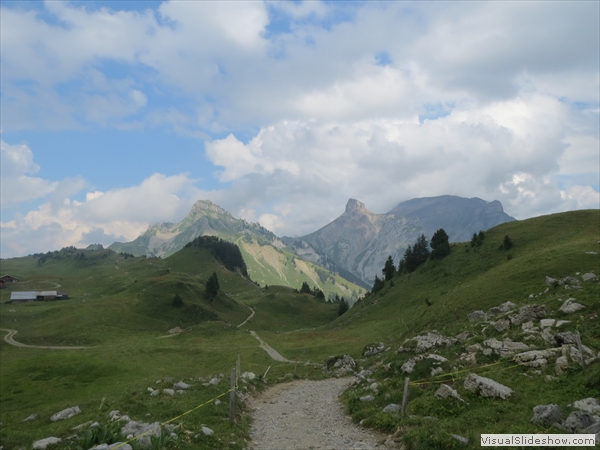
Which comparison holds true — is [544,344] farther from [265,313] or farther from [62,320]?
[265,313]

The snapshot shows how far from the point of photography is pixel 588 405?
1334 centimetres

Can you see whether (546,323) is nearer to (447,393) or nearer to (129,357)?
(447,393)

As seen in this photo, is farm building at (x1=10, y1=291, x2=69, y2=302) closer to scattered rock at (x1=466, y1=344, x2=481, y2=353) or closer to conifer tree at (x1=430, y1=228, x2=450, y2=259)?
conifer tree at (x1=430, y1=228, x2=450, y2=259)

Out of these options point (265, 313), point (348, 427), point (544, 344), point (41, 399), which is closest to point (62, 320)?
point (41, 399)

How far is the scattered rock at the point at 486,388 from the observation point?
1605 centimetres

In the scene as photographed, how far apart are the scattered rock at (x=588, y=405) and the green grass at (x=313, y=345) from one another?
1.88 feet

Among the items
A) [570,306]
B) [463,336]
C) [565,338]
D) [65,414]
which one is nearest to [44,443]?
[65,414]

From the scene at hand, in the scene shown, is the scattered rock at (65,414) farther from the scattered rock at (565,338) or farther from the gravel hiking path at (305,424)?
the scattered rock at (565,338)

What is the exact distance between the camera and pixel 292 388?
33.0 metres

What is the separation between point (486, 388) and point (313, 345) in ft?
165

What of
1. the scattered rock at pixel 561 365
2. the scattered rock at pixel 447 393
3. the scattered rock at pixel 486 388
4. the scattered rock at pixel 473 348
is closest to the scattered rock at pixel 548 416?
the scattered rock at pixel 486 388

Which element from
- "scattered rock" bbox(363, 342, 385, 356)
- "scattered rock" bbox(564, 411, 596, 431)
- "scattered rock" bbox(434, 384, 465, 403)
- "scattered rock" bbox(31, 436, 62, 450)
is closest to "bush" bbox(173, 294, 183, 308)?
"scattered rock" bbox(363, 342, 385, 356)

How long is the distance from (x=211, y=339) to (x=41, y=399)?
144ft

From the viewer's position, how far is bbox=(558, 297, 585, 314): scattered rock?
85.5 feet
